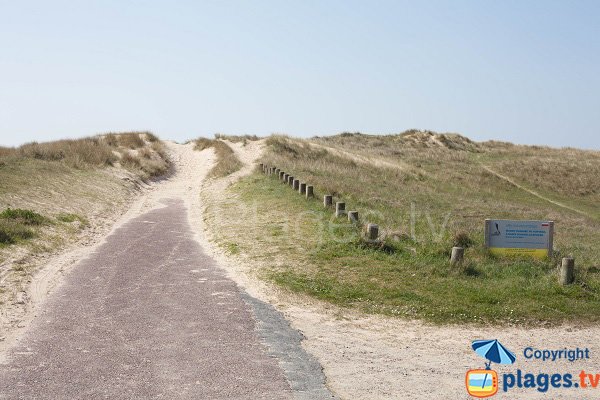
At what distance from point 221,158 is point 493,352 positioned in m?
33.8

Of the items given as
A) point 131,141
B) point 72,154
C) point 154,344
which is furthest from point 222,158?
point 154,344

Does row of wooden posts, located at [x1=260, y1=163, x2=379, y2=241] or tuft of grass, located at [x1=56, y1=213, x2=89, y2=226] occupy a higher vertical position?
row of wooden posts, located at [x1=260, y1=163, x2=379, y2=241]

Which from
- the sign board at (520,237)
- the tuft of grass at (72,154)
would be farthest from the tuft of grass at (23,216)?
the tuft of grass at (72,154)

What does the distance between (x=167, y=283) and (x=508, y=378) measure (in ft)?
24.8

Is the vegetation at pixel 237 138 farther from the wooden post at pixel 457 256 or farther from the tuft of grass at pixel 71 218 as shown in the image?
the wooden post at pixel 457 256

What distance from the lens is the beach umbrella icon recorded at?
971cm

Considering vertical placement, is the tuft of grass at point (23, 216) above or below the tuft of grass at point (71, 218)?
above

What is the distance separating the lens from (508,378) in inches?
355

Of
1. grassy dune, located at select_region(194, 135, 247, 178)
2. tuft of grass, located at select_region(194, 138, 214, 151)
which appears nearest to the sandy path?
grassy dune, located at select_region(194, 135, 247, 178)

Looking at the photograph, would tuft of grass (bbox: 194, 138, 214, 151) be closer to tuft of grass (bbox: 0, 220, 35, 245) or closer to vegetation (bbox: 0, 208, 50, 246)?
vegetation (bbox: 0, 208, 50, 246)

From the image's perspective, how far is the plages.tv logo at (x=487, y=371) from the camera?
855 centimetres

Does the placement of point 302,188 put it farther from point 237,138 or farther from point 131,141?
point 237,138

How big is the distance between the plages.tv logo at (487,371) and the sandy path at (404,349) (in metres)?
0.13

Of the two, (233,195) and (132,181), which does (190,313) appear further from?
(132,181)
